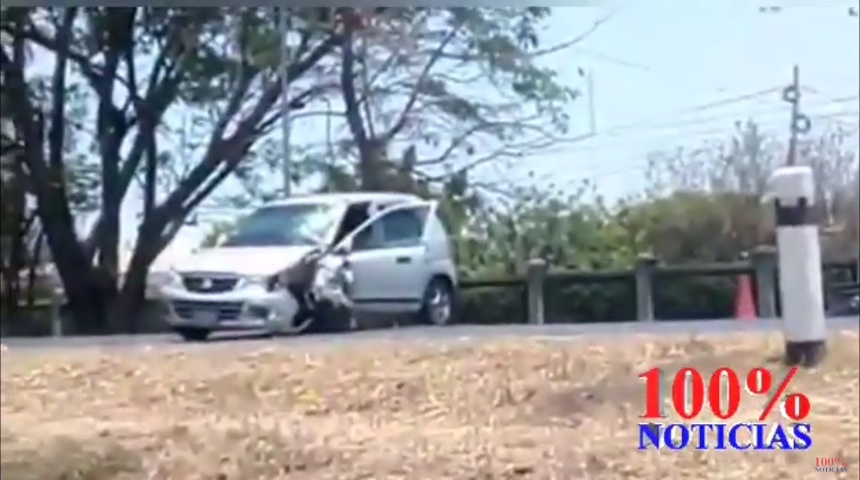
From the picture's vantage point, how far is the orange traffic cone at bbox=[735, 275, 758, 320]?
5.43ft

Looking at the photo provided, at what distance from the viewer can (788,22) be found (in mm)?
1643

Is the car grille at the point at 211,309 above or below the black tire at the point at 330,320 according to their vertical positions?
above

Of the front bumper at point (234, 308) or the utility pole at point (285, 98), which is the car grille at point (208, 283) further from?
the utility pole at point (285, 98)

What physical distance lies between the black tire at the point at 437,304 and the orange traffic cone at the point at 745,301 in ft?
1.27

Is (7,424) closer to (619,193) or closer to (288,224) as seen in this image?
(288,224)

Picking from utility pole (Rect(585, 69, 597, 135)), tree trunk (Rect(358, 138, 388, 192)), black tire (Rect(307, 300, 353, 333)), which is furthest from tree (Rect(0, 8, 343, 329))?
utility pole (Rect(585, 69, 597, 135))

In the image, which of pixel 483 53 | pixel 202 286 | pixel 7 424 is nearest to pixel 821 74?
pixel 483 53

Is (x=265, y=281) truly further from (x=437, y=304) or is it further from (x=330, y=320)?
(x=437, y=304)

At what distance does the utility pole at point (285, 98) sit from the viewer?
161 centimetres

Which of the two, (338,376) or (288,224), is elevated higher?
(288,224)

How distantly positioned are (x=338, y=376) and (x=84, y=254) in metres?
0.40

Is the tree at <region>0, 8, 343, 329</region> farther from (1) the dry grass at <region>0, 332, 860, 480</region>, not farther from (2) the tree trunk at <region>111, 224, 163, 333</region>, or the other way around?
(1) the dry grass at <region>0, 332, 860, 480</region>

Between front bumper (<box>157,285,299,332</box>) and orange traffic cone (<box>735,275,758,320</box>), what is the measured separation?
60 centimetres

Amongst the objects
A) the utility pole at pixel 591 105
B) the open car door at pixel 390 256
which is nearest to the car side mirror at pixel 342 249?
the open car door at pixel 390 256
